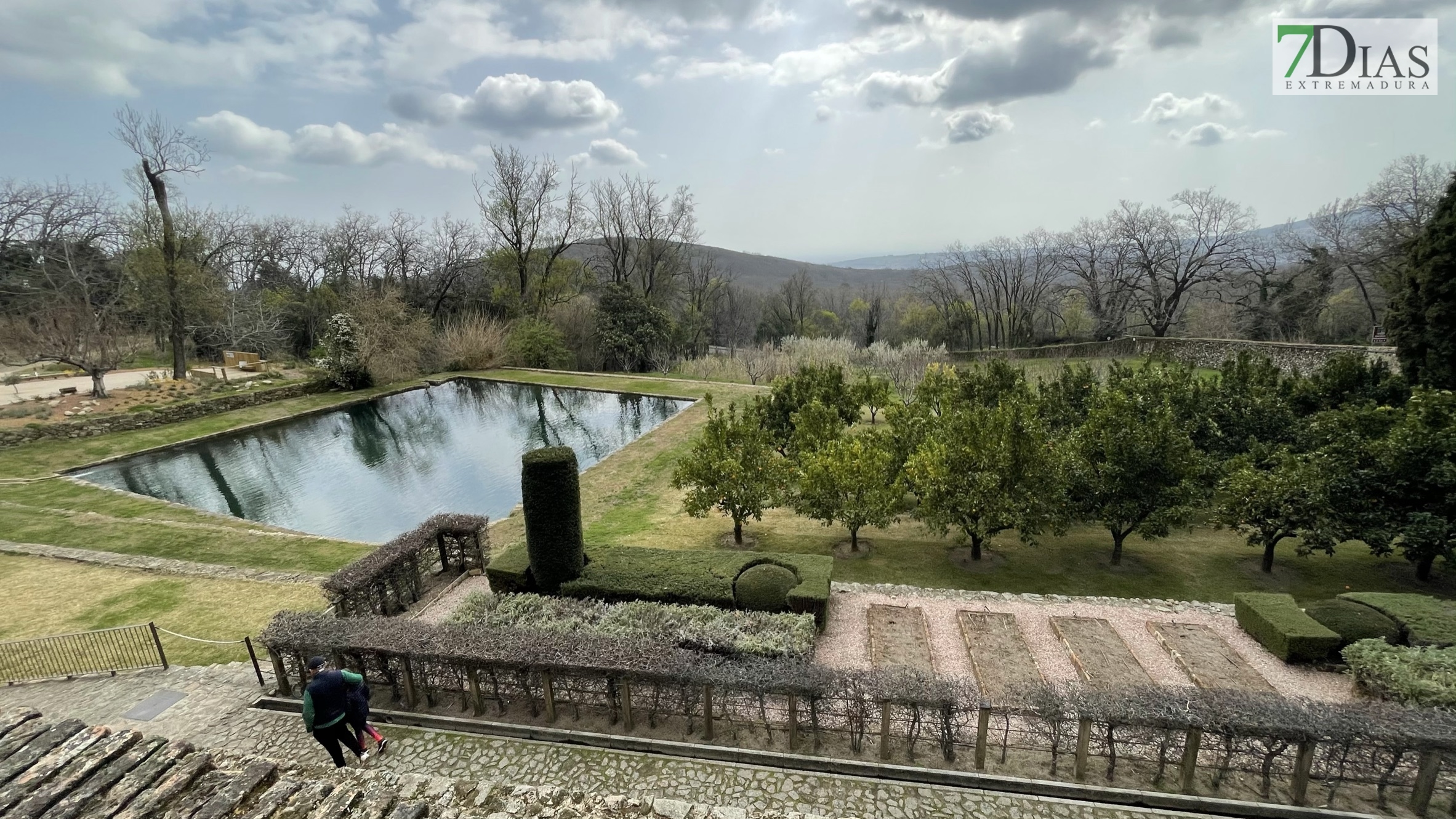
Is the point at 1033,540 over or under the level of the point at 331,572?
over

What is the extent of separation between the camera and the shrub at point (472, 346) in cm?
4197

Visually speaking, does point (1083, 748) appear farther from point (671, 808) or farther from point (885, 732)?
point (671, 808)

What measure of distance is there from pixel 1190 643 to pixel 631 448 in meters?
18.5

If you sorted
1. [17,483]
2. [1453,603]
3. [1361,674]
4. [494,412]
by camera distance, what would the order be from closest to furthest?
[1361,674]
[1453,603]
[17,483]
[494,412]

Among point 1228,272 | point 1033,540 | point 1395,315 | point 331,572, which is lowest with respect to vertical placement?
point 331,572

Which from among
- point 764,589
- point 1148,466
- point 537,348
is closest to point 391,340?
point 537,348

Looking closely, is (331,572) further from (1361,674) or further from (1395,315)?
(1395,315)

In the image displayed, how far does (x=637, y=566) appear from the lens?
11.5 m

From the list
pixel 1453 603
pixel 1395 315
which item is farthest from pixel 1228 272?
pixel 1453 603

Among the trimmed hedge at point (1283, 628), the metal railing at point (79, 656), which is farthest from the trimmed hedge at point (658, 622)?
the trimmed hedge at point (1283, 628)

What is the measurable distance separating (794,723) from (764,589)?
2972 mm

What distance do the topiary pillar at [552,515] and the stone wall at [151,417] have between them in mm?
27263

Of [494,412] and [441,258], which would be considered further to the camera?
[441,258]

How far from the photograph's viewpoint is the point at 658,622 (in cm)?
969
